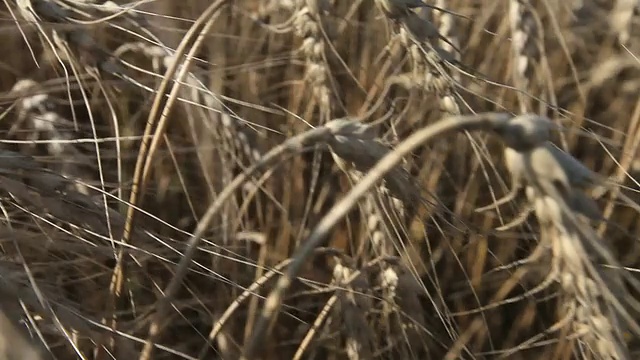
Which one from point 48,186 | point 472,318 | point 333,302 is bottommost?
point 472,318

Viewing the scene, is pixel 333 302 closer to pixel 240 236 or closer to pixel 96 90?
pixel 240 236

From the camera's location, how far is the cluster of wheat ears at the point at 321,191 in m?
0.38

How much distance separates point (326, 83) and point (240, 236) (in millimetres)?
170

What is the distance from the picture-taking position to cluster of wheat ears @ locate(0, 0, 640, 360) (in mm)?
375

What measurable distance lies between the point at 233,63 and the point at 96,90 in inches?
7.7

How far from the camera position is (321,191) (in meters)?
0.81

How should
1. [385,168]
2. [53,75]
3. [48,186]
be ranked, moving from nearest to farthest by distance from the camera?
[385,168] < [48,186] < [53,75]

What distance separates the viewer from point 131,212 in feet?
1.75

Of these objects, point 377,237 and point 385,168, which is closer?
point 385,168

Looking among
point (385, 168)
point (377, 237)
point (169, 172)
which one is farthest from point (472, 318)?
point (385, 168)

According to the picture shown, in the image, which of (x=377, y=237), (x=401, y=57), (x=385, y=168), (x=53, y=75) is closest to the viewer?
(x=385, y=168)

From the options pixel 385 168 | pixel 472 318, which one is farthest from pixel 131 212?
pixel 472 318

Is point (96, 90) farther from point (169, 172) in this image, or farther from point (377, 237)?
point (377, 237)

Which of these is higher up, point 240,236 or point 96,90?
point 96,90
